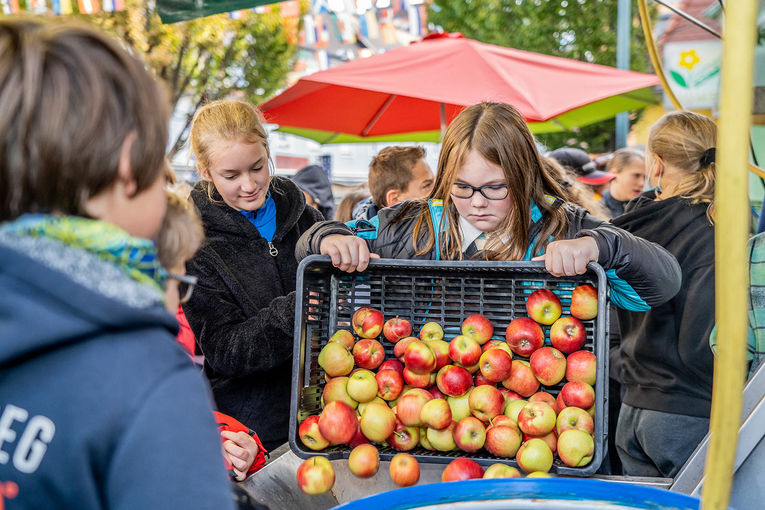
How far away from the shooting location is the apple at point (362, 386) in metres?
1.81

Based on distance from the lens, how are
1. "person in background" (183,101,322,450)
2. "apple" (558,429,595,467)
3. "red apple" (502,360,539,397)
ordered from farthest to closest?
1. "person in background" (183,101,322,450)
2. "red apple" (502,360,539,397)
3. "apple" (558,429,595,467)

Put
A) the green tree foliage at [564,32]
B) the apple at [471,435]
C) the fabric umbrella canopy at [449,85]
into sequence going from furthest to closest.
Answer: the green tree foliage at [564,32]
the fabric umbrella canopy at [449,85]
the apple at [471,435]

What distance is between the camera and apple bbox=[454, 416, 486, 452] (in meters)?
1.71

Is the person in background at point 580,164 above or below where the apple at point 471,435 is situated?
below

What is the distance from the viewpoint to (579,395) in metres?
1.68

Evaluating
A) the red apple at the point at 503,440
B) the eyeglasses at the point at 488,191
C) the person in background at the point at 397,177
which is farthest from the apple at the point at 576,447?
the person in background at the point at 397,177

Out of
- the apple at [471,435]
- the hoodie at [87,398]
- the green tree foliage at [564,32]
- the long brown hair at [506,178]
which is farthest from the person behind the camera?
the green tree foliage at [564,32]

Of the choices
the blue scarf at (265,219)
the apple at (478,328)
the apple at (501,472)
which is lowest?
the apple at (501,472)

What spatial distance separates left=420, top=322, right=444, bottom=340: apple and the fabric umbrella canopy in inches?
72.0

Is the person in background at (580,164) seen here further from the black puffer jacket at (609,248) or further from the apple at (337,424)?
the apple at (337,424)

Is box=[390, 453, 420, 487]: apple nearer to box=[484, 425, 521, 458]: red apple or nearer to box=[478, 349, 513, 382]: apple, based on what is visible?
box=[484, 425, 521, 458]: red apple

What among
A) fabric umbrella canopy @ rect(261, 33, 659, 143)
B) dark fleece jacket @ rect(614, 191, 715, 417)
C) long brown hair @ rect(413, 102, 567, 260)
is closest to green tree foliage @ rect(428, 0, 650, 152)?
fabric umbrella canopy @ rect(261, 33, 659, 143)

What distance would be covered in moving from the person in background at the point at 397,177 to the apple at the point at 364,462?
251cm

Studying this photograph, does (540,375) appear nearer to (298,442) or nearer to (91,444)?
(298,442)
